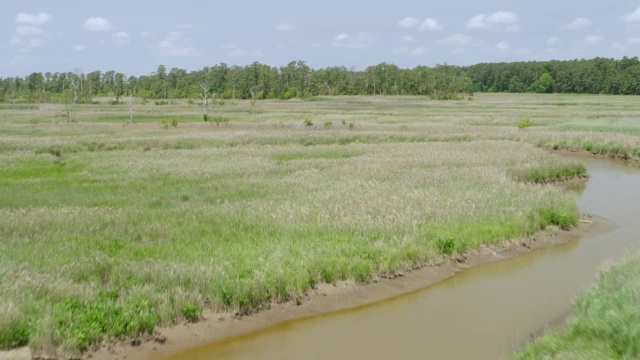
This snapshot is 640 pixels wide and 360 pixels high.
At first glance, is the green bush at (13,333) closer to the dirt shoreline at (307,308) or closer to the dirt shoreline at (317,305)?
the dirt shoreline at (307,308)

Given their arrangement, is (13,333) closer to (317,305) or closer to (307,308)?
(307,308)

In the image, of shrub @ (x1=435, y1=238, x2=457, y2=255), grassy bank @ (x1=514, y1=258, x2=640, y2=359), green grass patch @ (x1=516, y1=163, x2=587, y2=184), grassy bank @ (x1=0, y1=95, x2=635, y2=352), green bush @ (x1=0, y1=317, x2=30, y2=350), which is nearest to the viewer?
grassy bank @ (x1=514, y1=258, x2=640, y2=359)

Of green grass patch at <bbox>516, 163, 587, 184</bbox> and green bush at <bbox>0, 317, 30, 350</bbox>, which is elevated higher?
green grass patch at <bbox>516, 163, 587, 184</bbox>

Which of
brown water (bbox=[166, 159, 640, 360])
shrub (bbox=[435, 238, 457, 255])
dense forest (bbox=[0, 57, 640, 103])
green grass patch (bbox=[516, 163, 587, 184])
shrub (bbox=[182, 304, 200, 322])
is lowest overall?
brown water (bbox=[166, 159, 640, 360])

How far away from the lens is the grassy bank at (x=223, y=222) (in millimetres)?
9758

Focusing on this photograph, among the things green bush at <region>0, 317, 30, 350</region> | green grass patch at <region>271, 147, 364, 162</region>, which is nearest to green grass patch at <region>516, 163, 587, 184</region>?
green grass patch at <region>271, 147, 364, 162</region>

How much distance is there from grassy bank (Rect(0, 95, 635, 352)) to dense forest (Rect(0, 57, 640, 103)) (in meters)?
90.6

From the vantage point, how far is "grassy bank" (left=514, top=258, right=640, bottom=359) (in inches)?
297

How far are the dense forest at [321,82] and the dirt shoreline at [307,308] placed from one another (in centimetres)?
10020

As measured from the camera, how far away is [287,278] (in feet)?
36.9

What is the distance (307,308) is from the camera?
11141 millimetres

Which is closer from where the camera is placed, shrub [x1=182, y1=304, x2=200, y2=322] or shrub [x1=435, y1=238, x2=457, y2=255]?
shrub [x1=182, y1=304, x2=200, y2=322]

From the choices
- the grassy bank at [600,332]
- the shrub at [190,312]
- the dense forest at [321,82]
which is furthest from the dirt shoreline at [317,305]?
the dense forest at [321,82]

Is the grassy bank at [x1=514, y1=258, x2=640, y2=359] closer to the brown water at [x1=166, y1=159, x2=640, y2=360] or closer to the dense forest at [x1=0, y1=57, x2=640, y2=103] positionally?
the brown water at [x1=166, y1=159, x2=640, y2=360]
